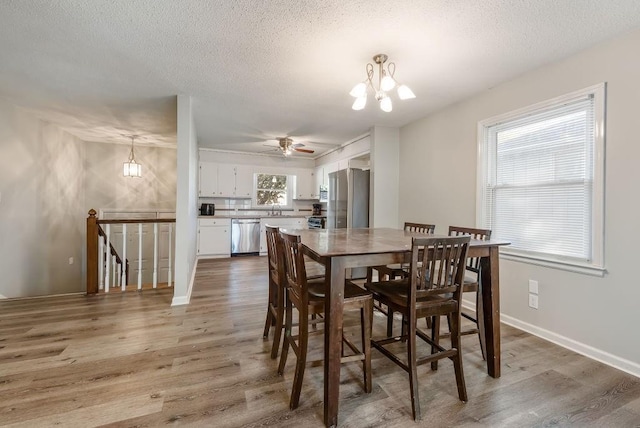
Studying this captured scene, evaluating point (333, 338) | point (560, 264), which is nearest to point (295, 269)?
point (333, 338)

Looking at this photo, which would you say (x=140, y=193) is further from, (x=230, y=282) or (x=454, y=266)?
(x=454, y=266)

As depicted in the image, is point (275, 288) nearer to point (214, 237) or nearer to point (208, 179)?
point (214, 237)

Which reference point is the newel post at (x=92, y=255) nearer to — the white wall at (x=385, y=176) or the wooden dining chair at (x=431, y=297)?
the wooden dining chair at (x=431, y=297)

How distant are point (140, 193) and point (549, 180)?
6568 mm

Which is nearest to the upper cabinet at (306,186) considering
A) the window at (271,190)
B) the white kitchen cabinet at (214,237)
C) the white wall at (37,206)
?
the window at (271,190)

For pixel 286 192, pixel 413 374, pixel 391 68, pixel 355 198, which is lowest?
pixel 413 374

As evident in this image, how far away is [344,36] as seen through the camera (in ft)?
6.62

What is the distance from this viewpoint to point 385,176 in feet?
14.1

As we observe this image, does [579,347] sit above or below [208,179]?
below

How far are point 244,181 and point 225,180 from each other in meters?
0.40

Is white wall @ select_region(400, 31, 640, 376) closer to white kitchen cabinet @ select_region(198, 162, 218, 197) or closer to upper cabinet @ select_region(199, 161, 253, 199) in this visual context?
upper cabinet @ select_region(199, 161, 253, 199)

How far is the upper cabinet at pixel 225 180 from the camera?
5.95 metres

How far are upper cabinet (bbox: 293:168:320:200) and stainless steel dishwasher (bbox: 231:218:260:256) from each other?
4.12ft

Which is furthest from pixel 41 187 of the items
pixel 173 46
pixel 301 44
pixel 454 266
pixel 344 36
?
pixel 454 266
